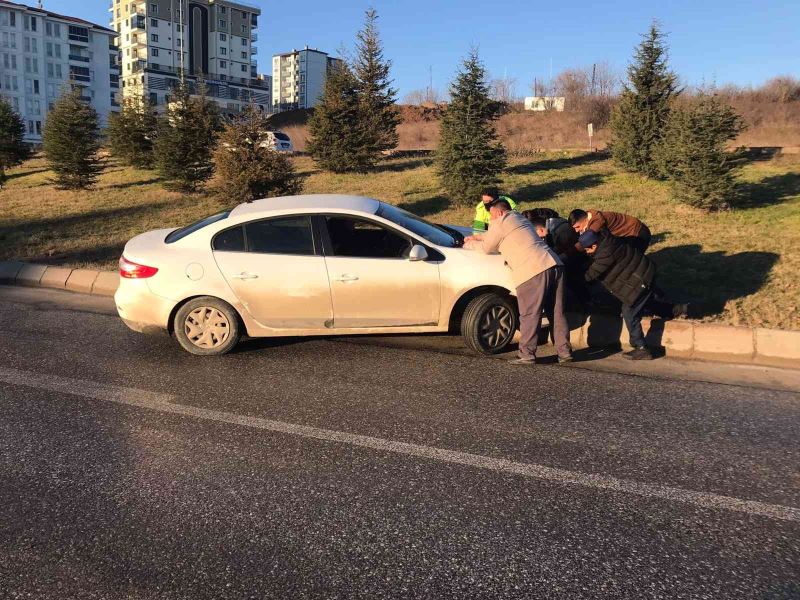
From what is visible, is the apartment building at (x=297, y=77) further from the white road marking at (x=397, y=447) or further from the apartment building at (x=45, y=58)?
the white road marking at (x=397, y=447)

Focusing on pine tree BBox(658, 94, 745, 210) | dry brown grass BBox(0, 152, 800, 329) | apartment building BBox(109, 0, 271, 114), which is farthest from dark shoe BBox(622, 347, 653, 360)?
apartment building BBox(109, 0, 271, 114)

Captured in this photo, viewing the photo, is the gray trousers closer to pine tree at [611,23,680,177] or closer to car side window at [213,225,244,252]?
car side window at [213,225,244,252]

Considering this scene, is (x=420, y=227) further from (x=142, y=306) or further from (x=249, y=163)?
(x=249, y=163)

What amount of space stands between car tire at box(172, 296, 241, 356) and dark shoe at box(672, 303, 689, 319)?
14.8ft

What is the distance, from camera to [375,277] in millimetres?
5656

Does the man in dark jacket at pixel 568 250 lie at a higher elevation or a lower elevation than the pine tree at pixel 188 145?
lower

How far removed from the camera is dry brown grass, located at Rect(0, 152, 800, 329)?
779 centimetres

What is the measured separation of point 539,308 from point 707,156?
734 centimetres

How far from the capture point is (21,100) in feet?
263

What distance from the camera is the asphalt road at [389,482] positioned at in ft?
8.93

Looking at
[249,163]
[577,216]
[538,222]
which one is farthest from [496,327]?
[249,163]

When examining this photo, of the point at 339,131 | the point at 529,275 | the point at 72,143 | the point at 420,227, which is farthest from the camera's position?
the point at 339,131

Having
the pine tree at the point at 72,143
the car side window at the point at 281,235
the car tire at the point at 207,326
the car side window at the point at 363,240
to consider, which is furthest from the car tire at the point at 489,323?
the pine tree at the point at 72,143

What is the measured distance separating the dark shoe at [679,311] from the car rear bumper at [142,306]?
508 cm
